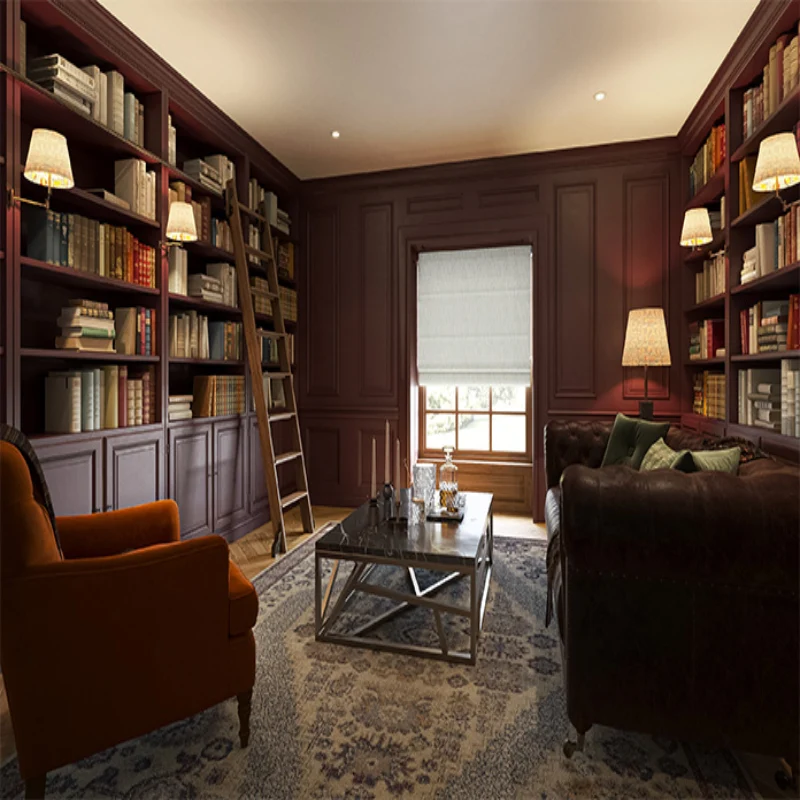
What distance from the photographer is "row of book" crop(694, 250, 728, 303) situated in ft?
10.3

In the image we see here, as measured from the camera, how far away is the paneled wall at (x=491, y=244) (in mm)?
3896

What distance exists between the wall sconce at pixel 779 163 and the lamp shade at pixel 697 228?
3.13 feet

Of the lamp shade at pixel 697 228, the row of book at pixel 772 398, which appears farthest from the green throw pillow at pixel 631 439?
the lamp shade at pixel 697 228

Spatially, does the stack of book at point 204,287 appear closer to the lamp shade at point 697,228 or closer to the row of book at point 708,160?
the lamp shade at point 697,228

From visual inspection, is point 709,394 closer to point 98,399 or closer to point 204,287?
point 204,287

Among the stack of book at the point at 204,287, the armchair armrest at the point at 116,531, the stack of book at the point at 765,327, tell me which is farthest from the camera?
the stack of book at the point at 204,287

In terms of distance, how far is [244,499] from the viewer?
3859 mm

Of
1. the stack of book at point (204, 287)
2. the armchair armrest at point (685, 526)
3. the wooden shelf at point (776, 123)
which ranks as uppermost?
the wooden shelf at point (776, 123)

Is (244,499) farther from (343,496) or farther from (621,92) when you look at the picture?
(621,92)

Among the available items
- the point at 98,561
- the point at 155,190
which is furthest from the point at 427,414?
the point at 98,561

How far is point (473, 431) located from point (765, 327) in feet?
8.01

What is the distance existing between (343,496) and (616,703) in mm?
3372

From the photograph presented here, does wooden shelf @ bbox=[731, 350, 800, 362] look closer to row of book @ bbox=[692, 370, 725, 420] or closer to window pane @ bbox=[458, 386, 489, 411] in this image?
row of book @ bbox=[692, 370, 725, 420]

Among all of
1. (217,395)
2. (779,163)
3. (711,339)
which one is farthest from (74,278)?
(711,339)
